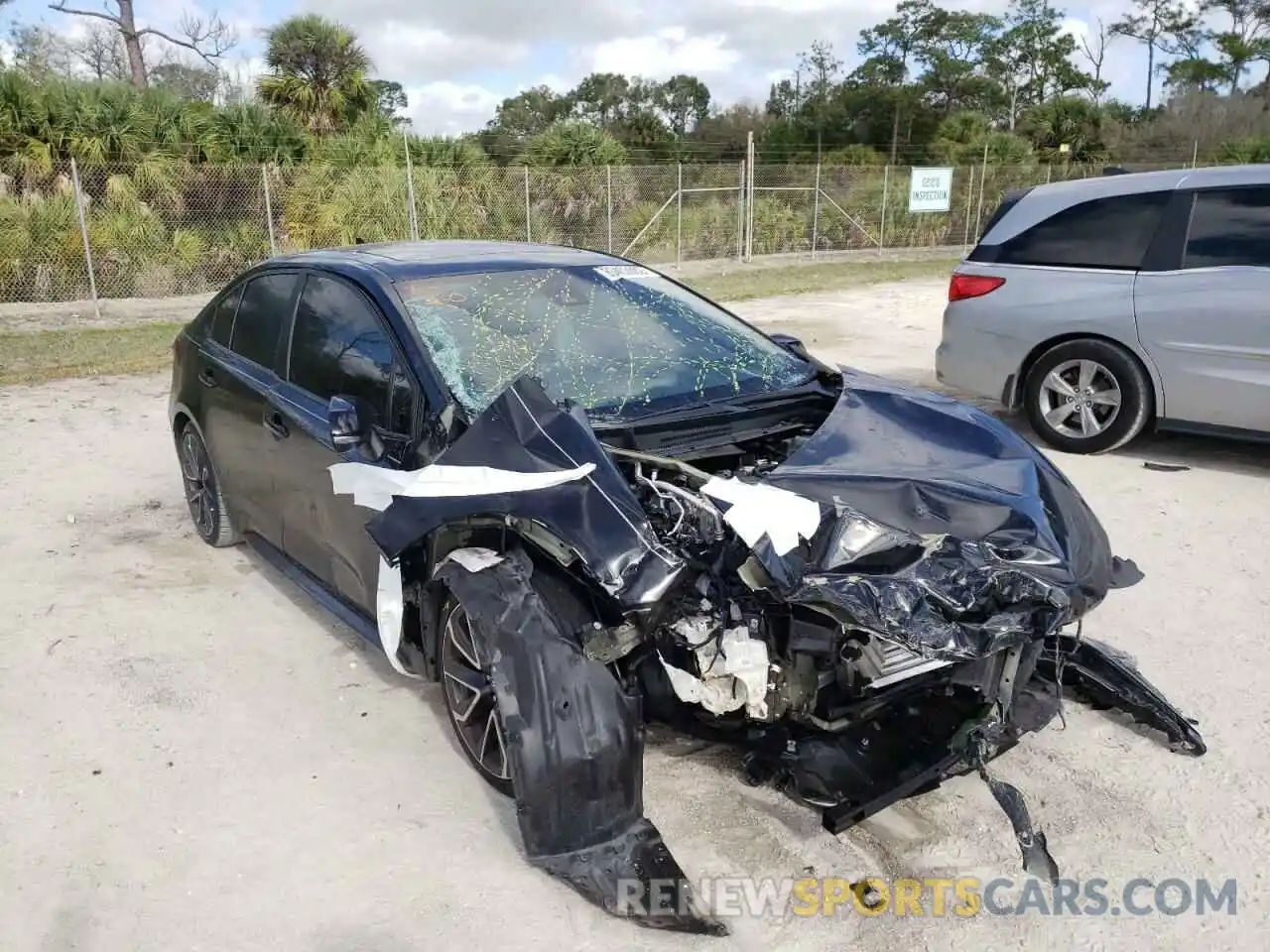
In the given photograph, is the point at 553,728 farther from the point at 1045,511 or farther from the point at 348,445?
the point at 1045,511

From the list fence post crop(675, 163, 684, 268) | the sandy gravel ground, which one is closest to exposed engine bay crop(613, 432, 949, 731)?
the sandy gravel ground

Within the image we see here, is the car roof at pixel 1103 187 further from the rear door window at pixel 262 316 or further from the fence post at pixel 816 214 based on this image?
the fence post at pixel 816 214

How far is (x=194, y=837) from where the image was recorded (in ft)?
9.39

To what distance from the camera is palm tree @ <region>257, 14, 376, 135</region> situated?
19.7 meters

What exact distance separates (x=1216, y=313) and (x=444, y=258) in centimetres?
458

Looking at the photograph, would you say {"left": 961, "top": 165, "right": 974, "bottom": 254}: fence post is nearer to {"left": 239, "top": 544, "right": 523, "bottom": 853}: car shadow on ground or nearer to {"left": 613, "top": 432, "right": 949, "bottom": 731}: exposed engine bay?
{"left": 239, "top": 544, "right": 523, "bottom": 853}: car shadow on ground

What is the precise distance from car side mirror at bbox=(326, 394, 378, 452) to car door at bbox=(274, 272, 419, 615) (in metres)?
0.04

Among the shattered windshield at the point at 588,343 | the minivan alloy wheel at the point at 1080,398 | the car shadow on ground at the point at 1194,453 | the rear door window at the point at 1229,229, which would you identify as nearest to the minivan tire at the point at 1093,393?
the minivan alloy wheel at the point at 1080,398

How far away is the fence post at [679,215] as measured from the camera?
19172 mm

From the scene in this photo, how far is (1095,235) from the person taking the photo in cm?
643

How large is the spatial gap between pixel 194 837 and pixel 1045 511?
2.59 m

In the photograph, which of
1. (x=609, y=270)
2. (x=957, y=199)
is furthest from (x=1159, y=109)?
(x=609, y=270)

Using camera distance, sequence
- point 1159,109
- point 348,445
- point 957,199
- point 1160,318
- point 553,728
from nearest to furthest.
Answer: point 553,728, point 348,445, point 1160,318, point 957,199, point 1159,109

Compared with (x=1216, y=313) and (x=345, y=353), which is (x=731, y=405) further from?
(x=1216, y=313)
